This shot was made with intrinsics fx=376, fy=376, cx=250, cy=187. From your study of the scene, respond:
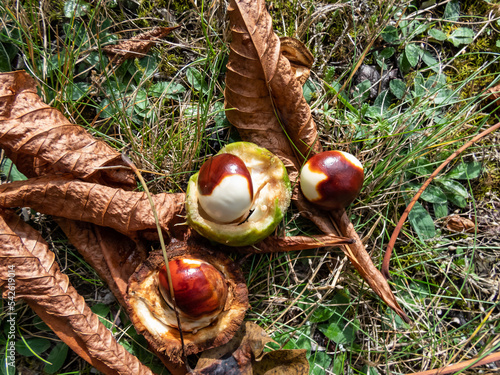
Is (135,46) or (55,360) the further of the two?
(135,46)

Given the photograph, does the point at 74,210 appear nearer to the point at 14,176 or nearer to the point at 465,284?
the point at 14,176

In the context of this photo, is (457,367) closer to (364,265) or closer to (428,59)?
(364,265)

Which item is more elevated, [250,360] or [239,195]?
[239,195]

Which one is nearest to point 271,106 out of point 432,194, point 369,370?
point 432,194

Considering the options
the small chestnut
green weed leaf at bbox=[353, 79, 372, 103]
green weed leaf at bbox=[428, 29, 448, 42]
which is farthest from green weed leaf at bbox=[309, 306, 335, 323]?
green weed leaf at bbox=[428, 29, 448, 42]

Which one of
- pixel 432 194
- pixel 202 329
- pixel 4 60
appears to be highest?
pixel 4 60

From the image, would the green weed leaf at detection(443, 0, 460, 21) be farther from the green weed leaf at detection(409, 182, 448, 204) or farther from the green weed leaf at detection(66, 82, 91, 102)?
the green weed leaf at detection(66, 82, 91, 102)

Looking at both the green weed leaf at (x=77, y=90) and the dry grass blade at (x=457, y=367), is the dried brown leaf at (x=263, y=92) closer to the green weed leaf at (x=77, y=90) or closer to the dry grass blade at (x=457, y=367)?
the green weed leaf at (x=77, y=90)
